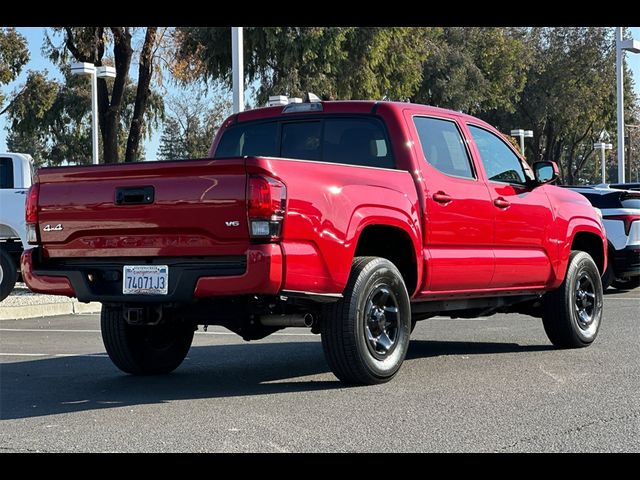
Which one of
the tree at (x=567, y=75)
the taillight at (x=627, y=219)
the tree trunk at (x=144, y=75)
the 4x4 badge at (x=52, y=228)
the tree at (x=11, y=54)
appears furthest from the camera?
the tree at (x=567, y=75)

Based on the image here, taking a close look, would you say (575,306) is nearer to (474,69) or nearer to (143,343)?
(143,343)

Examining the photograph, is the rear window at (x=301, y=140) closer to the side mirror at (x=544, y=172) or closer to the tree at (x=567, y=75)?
the side mirror at (x=544, y=172)

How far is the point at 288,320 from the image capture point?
7258mm

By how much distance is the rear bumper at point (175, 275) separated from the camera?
6637 millimetres

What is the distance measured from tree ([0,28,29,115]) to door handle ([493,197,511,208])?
36.1 metres

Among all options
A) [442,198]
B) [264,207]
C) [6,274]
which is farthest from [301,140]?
[6,274]

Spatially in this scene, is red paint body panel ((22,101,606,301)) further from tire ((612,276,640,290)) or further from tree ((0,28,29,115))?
tree ((0,28,29,115))

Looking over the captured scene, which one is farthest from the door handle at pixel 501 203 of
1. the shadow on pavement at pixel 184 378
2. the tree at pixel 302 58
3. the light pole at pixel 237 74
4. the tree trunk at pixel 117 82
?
the tree at pixel 302 58

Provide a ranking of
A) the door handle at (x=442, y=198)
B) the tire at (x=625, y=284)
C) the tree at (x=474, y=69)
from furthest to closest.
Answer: the tree at (x=474, y=69) < the tire at (x=625, y=284) < the door handle at (x=442, y=198)

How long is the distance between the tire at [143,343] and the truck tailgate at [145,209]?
0.88 meters

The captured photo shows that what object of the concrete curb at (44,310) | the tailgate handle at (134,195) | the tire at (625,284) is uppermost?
the tailgate handle at (134,195)

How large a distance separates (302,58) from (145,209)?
91.9 feet

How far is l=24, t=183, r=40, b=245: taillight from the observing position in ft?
24.6
